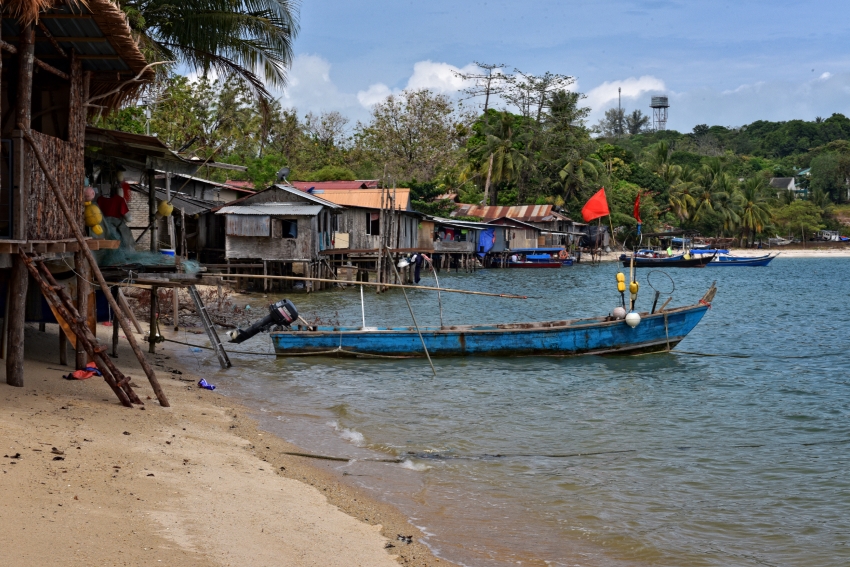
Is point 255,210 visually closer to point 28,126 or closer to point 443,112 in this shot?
point 28,126

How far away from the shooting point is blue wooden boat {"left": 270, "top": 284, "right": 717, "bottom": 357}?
15469 mm

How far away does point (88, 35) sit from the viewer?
8961 mm

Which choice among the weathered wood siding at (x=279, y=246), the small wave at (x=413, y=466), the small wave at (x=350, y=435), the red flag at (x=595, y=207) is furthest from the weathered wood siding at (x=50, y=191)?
the weathered wood siding at (x=279, y=246)

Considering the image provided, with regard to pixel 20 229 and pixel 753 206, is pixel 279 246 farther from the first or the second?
pixel 753 206

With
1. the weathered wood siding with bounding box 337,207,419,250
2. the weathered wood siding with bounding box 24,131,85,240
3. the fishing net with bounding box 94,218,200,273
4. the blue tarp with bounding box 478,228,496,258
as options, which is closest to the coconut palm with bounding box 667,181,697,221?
the blue tarp with bounding box 478,228,496,258

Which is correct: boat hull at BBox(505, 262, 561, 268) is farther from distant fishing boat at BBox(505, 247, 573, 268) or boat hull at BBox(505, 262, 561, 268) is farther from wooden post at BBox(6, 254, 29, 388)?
wooden post at BBox(6, 254, 29, 388)

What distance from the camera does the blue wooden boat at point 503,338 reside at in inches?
609

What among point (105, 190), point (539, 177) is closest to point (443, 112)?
point (539, 177)

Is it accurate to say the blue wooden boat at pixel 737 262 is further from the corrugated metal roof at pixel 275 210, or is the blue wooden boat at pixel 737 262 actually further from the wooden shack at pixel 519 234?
the corrugated metal roof at pixel 275 210

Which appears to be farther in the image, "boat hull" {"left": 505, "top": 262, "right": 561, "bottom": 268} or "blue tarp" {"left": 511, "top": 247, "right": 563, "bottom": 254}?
"blue tarp" {"left": 511, "top": 247, "right": 563, "bottom": 254}

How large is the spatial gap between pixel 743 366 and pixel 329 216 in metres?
20.3

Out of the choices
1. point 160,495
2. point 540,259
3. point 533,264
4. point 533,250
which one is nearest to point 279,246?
point 160,495

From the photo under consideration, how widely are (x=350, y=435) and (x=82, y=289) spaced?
148 inches

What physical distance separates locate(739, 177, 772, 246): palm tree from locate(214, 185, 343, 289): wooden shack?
58229mm
